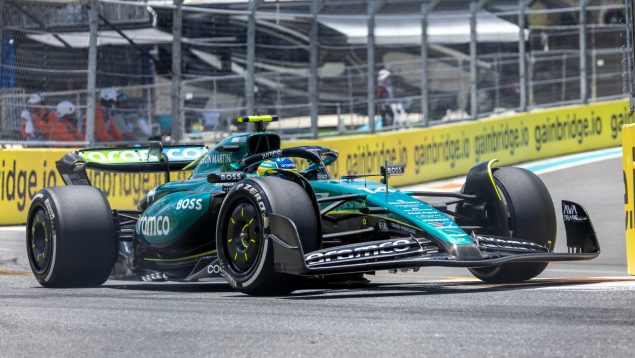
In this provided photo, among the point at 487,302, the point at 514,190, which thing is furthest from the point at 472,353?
the point at 514,190

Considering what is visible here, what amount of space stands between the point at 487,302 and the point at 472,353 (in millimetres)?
1903

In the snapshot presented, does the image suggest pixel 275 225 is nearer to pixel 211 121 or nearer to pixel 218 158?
pixel 218 158

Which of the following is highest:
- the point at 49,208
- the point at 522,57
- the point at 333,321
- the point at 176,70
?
the point at 522,57

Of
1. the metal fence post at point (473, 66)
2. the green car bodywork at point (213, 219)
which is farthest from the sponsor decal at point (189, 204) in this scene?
the metal fence post at point (473, 66)

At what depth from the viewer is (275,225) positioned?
315 inches

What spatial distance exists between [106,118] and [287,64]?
11.6 feet

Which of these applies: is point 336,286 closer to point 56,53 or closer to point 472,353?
point 472,353

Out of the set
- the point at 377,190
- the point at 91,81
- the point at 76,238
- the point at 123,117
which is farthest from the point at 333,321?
the point at 123,117

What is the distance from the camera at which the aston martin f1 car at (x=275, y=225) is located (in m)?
8.06

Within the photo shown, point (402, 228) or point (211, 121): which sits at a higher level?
point (211, 121)

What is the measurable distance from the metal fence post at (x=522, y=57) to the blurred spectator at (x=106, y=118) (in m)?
9.16

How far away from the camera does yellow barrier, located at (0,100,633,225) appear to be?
17062 mm

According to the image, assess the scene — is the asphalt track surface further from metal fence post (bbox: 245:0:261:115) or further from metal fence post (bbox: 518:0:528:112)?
metal fence post (bbox: 518:0:528:112)

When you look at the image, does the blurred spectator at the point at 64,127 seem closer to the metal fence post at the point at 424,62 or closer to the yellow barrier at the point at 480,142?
the yellow barrier at the point at 480,142
